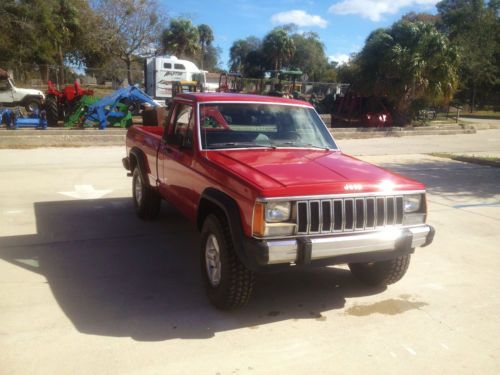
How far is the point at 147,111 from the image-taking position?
36.3ft

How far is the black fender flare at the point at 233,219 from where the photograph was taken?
3.45m

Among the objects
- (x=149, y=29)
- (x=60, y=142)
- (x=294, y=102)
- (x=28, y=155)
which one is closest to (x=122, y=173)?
(x=28, y=155)

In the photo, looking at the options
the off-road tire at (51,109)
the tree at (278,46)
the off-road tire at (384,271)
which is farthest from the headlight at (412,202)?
the tree at (278,46)

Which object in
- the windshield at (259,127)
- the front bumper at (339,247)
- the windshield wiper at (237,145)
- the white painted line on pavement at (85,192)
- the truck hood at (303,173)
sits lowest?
the white painted line on pavement at (85,192)

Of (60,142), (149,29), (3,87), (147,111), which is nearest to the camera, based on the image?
(147,111)

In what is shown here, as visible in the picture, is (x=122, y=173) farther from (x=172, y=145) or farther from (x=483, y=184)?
(x=483, y=184)

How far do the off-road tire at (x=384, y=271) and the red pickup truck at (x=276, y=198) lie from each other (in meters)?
0.01

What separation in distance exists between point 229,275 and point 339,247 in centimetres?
89

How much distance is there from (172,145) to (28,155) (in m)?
8.67

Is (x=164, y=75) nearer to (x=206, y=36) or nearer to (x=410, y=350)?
(x=410, y=350)

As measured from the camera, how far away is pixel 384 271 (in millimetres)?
4367

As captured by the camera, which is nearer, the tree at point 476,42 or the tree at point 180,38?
the tree at point 476,42

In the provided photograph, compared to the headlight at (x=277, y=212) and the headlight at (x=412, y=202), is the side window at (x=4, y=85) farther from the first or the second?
the headlight at (x=412, y=202)

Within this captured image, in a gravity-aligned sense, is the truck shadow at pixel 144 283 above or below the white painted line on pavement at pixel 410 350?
above
